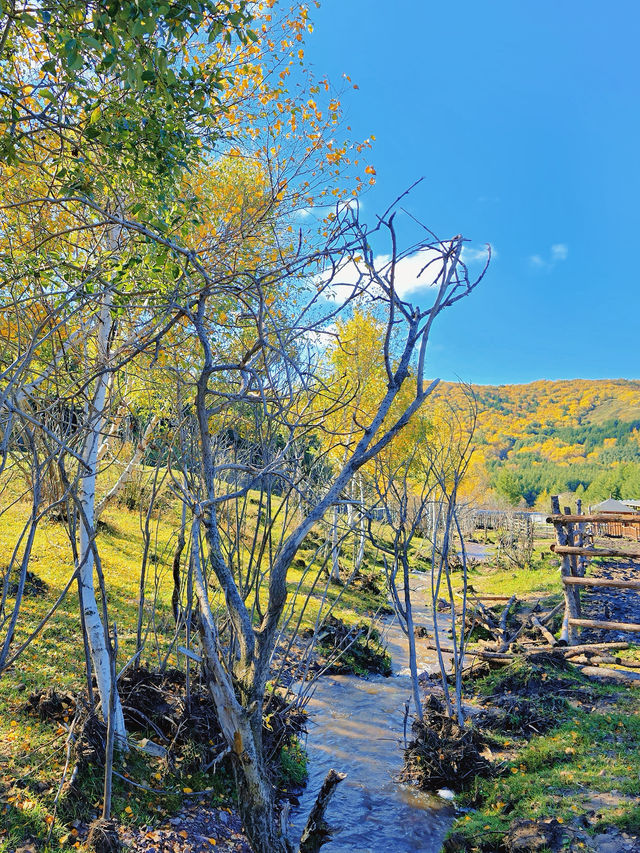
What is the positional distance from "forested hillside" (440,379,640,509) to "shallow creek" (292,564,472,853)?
4782cm

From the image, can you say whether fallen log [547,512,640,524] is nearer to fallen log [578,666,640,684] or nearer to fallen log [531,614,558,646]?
fallen log [531,614,558,646]

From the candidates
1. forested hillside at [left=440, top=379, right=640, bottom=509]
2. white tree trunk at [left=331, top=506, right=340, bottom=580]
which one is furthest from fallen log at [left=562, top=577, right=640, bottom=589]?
forested hillside at [left=440, top=379, right=640, bottom=509]

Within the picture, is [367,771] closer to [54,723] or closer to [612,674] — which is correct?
[54,723]

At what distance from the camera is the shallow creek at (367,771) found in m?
4.24

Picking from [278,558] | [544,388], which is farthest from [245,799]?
[544,388]

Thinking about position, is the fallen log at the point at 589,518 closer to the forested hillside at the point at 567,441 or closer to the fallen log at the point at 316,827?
the fallen log at the point at 316,827

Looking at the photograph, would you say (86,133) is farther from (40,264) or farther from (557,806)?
(557,806)

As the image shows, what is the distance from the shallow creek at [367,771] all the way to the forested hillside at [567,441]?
157 ft

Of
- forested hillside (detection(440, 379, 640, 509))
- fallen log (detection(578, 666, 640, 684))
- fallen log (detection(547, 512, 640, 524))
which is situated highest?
forested hillside (detection(440, 379, 640, 509))

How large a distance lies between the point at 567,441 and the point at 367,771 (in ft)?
416

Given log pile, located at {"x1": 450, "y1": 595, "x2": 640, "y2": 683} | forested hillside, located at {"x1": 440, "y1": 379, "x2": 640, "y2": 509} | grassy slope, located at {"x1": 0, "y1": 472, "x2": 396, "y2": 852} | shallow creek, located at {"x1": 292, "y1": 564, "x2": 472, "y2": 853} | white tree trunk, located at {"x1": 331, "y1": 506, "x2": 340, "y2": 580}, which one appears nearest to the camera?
grassy slope, located at {"x1": 0, "y1": 472, "x2": 396, "y2": 852}

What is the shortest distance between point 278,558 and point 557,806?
3.10 meters

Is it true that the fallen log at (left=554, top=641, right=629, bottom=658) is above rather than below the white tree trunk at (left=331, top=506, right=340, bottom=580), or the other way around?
below

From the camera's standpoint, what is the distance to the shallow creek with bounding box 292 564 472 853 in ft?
13.9
